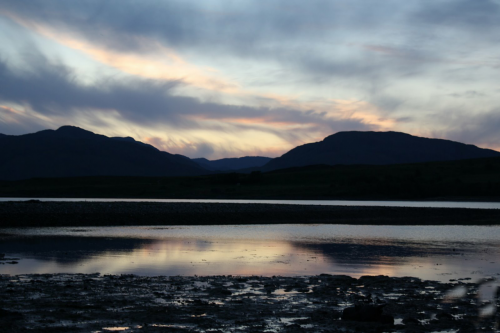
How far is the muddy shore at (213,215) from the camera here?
162 feet

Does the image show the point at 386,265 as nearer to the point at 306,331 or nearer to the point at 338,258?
the point at 338,258

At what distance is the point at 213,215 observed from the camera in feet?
184

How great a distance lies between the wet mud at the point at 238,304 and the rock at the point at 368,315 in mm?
24

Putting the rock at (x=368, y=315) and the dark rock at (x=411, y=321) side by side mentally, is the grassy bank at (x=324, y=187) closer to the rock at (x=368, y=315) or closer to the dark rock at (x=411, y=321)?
the dark rock at (x=411, y=321)

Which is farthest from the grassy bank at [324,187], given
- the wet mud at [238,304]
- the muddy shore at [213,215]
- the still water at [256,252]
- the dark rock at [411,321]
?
the dark rock at [411,321]

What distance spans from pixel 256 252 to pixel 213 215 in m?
28.2

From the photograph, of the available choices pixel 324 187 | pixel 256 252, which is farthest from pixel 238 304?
pixel 324 187

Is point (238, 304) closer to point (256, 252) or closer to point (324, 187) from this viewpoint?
point (256, 252)

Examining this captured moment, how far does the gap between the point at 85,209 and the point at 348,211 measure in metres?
29.7

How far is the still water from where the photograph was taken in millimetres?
21859

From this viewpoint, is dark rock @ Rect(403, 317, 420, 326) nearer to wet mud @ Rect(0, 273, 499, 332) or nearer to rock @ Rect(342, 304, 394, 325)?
wet mud @ Rect(0, 273, 499, 332)

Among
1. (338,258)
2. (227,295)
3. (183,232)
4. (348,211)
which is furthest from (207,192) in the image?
(227,295)

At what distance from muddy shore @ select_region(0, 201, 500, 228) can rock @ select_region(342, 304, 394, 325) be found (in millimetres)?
38435

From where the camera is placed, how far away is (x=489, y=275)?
2100 centimetres
